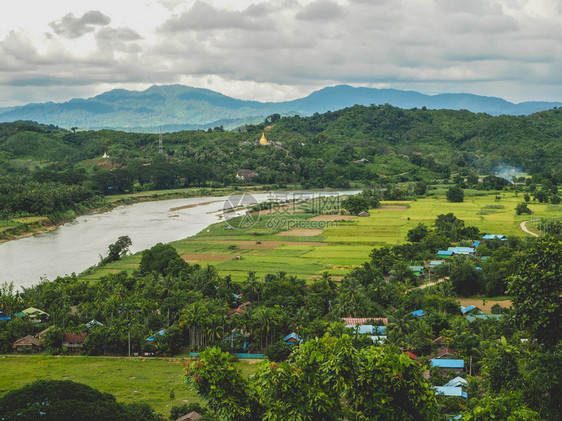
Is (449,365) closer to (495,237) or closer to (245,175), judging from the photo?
(495,237)

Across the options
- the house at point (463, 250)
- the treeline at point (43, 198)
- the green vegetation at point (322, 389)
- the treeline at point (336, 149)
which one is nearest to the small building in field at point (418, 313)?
the house at point (463, 250)

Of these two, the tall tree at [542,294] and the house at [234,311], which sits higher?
the tall tree at [542,294]

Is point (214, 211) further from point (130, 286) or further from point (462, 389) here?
point (462, 389)

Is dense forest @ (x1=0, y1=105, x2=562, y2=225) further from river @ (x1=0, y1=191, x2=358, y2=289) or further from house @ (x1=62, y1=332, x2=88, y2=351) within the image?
house @ (x1=62, y1=332, x2=88, y2=351)

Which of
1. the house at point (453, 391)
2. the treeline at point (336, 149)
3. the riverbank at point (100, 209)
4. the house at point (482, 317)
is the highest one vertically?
the treeline at point (336, 149)

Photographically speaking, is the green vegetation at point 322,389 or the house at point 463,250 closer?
the green vegetation at point 322,389

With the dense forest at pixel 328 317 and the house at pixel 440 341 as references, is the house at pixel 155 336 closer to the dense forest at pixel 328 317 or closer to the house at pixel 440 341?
the dense forest at pixel 328 317

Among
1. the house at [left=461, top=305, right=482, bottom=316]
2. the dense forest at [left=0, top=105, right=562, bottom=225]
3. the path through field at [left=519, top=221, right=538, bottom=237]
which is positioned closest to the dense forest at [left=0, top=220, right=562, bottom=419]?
the house at [left=461, top=305, right=482, bottom=316]
